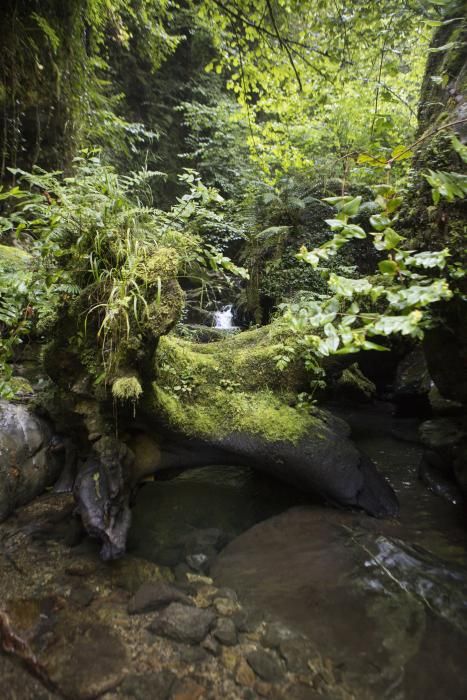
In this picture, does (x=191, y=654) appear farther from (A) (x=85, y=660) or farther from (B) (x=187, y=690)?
(A) (x=85, y=660)

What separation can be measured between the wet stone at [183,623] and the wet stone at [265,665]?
38 centimetres

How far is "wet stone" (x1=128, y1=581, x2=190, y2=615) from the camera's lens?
285cm

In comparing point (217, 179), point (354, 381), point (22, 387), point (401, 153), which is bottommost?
point (22, 387)

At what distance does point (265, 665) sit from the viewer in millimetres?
2504

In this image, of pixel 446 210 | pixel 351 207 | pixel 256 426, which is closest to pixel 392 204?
pixel 351 207

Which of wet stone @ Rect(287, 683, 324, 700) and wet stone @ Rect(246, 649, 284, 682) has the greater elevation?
wet stone @ Rect(287, 683, 324, 700)

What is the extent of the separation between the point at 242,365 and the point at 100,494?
6.83 feet

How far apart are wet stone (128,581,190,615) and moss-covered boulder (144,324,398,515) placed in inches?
50.8

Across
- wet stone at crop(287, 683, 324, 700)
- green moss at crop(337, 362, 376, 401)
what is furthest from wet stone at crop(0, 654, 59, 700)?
green moss at crop(337, 362, 376, 401)

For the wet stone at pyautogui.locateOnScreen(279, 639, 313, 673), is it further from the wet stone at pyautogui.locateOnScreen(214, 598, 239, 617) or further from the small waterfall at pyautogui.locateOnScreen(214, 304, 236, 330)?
the small waterfall at pyautogui.locateOnScreen(214, 304, 236, 330)

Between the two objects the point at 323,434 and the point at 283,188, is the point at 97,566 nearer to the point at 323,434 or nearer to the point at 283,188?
the point at 323,434

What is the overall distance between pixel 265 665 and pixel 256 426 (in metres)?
2.03

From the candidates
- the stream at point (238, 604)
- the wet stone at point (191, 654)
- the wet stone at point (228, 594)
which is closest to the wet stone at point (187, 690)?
the stream at point (238, 604)

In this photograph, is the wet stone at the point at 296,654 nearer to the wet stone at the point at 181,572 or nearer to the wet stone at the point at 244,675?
the wet stone at the point at 244,675
